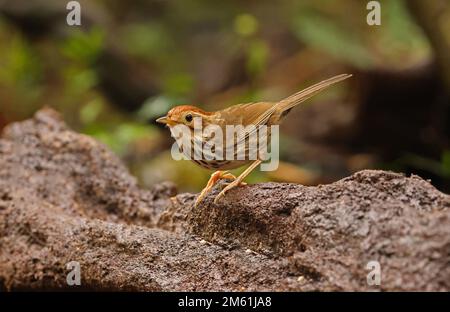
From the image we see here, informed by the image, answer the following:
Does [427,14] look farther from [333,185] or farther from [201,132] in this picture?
[333,185]

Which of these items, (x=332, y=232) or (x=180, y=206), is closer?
(x=332, y=232)

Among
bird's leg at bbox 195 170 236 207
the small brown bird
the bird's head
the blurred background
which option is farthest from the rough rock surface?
the blurred background

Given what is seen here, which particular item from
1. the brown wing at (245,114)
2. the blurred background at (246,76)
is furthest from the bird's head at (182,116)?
the blurred background at (246,76)

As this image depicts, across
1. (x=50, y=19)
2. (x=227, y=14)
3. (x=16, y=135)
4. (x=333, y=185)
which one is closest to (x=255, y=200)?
(x=333, y=185)

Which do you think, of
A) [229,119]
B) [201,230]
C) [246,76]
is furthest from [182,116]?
[246,76]
